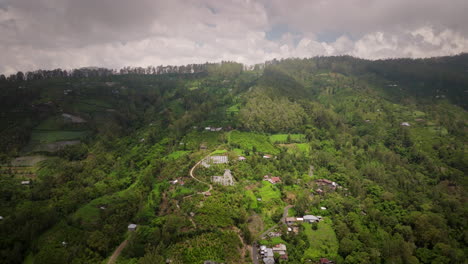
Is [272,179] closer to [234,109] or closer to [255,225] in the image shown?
[255,225]

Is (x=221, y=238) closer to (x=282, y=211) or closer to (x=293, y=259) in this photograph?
(x=293, y=259)

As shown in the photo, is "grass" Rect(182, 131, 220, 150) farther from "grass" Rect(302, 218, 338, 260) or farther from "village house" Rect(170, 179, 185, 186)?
"grass" Rect(302, 218, 338, 260)

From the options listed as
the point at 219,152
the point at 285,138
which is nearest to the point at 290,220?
the point at 219,152

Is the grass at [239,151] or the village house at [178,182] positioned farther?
the grass at [239,151]

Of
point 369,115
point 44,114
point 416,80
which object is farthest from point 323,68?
point 44,114

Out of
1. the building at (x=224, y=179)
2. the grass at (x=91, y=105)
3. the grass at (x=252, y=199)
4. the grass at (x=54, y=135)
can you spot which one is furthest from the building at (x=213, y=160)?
the grass at (x=91, y=105)

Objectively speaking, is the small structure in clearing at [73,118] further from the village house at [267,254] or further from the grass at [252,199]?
the village house at [267,254]

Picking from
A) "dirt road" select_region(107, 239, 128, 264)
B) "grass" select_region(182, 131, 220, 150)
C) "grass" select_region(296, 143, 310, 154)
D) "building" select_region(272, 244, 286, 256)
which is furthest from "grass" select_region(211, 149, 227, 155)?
"building" select_region(272, 244, 286, 256)
